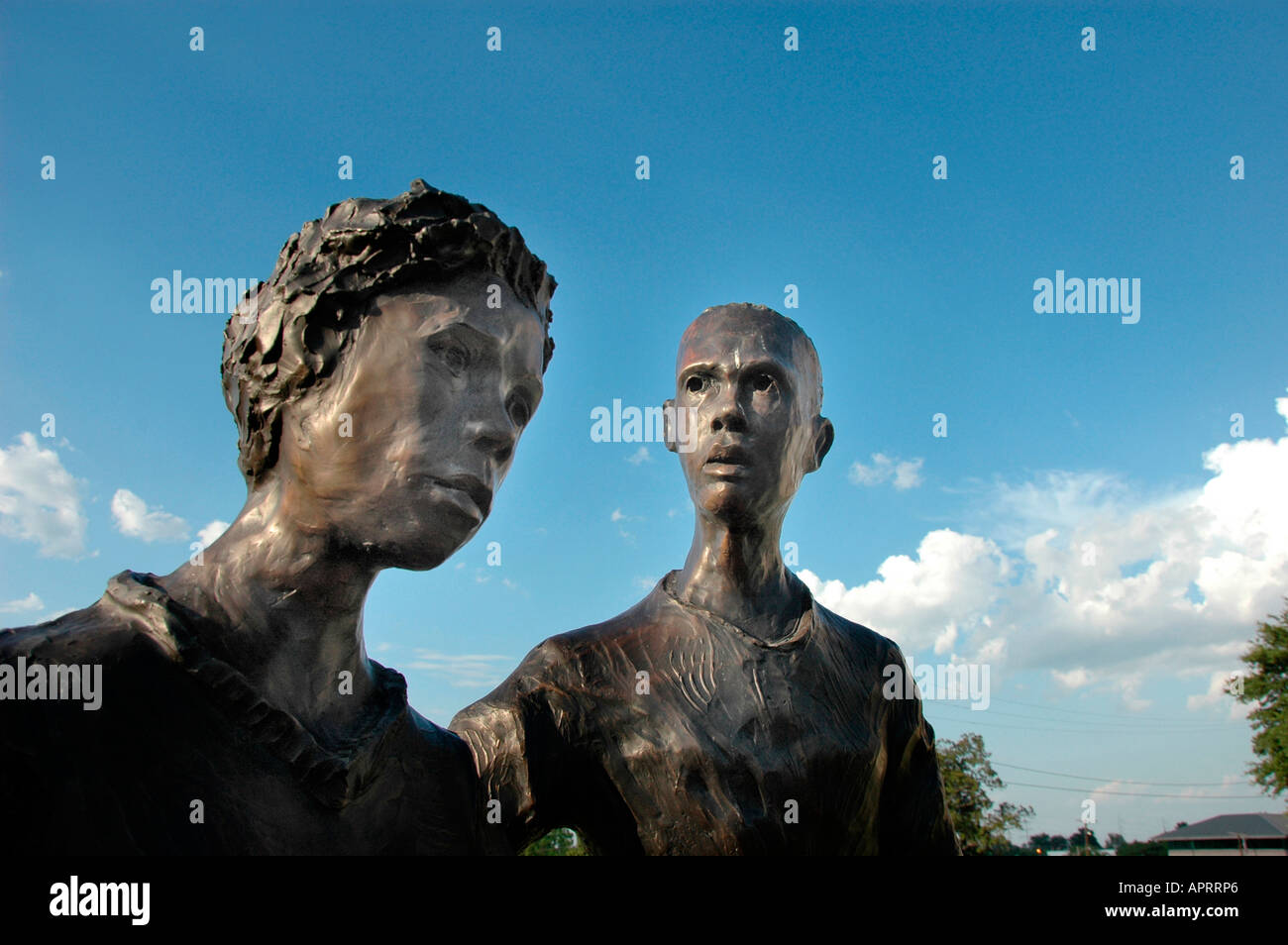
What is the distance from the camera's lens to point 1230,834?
4369cm

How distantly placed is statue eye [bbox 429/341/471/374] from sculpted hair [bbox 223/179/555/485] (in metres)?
0.19

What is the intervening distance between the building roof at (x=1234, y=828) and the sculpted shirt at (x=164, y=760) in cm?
4915

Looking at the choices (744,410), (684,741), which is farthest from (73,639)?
(744,410)

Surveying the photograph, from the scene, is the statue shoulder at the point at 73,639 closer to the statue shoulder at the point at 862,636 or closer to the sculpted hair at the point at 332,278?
the sculpted hair at the point at 332,278

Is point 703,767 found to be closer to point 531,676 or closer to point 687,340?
point 531,676

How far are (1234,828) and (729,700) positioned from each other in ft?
171

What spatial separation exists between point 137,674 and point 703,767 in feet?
6.43

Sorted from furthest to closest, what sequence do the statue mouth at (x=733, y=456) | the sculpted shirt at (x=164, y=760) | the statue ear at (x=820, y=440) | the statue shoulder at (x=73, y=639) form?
the statue ear at (x=820, y=440), the statue mouth at (x=733, y=456), the statue shoulder at (x=73, y=639), the sculpted shirt at (x=164, y=760)

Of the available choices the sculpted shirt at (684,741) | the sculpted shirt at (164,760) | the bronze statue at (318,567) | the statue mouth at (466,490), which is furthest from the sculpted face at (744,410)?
the sculpted shirt at (164,760)

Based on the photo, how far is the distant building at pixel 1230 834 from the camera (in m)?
42.1

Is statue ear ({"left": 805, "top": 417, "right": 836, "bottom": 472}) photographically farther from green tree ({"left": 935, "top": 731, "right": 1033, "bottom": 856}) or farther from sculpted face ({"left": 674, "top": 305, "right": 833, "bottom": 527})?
green tree ({"left": 935, "top": 731, "right": 1033, "bottom": 856})

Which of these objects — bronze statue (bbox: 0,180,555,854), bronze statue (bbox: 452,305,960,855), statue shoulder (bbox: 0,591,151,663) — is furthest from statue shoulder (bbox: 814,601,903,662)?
statue shoulder (bbox: 0,591,151,663)

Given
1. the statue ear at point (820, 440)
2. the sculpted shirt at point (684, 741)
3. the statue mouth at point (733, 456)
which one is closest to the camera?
the sculpted shirt at point (684, 741)

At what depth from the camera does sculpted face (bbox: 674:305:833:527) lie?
3896mm
